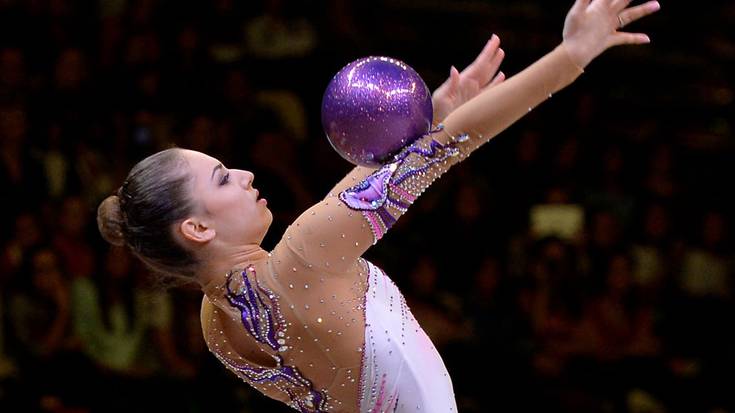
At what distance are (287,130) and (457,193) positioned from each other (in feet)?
2.86

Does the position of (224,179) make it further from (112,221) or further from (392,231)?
(392,231)

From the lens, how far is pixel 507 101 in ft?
6.77

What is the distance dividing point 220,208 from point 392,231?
2960 millimetres

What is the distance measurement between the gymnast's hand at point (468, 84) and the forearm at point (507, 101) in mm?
347

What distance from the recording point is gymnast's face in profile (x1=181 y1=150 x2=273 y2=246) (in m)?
2.19

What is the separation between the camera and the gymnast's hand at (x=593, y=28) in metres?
2.09

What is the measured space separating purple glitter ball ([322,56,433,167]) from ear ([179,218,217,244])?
30cm

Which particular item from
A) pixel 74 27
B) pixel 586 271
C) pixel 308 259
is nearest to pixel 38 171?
pixel 74 27

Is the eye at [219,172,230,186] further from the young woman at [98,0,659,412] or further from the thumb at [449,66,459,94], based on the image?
the thumb at [449,66,459,94]

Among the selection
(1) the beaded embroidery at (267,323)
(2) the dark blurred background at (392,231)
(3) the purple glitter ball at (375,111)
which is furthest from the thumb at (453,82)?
(2) the dark blurred background at (392,231)

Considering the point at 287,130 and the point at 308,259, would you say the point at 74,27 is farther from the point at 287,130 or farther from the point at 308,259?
the point at 308,259

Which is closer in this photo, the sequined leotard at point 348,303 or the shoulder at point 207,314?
the sequined leotard at point 348,303

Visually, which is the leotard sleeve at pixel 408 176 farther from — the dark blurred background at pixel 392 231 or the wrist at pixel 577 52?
the dark blurred background at pixel 392 231

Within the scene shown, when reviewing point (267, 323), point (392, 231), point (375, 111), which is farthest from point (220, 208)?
point (392, 231)
